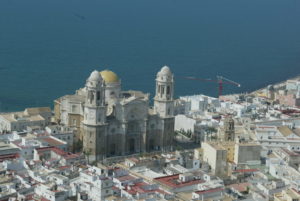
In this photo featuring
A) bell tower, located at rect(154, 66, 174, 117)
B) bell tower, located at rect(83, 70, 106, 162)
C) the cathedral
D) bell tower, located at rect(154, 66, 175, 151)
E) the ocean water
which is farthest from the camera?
the ocean water

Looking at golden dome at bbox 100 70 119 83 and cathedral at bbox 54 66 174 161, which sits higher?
golden dome at bbox 100 70 119 83

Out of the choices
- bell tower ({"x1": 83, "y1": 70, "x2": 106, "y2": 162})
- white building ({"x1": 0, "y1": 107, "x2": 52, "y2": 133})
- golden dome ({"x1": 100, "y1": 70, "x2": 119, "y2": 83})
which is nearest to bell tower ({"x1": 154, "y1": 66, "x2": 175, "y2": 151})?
golden dome ({"x1": 100, "y1": 70, "x2": 119, "y2": 83})

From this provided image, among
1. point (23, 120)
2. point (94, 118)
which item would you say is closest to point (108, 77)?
point (94, 118)

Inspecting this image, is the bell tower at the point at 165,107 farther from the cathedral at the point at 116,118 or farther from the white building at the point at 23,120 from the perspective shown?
the white building at the point at 23,120

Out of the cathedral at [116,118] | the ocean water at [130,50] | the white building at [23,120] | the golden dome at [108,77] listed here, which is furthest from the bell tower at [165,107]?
the ocean water at [130,50]

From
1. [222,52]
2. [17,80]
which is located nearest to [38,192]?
[17,80]

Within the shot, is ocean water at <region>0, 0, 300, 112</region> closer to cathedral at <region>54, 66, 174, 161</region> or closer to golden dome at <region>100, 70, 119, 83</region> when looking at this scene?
golden dome at <region>100, 70, 119, 83</region>

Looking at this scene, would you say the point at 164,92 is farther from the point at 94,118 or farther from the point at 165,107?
the point at 94,118
